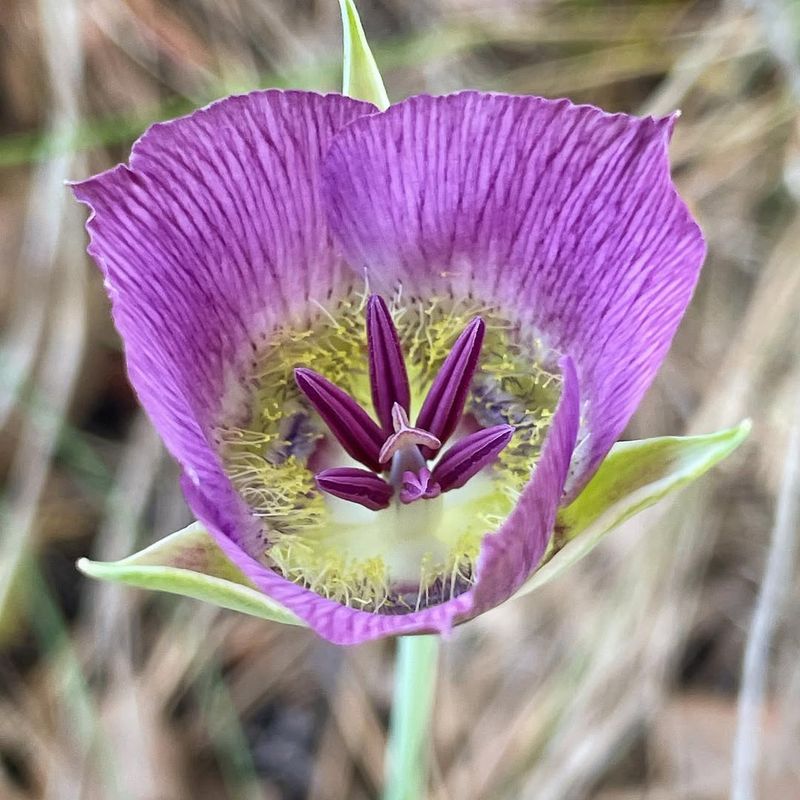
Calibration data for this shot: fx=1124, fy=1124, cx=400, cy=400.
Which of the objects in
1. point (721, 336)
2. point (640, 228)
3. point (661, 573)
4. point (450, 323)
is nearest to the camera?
point (640, 228)

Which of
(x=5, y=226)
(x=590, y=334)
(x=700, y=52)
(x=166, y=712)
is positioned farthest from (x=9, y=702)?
(x=700, y=52)

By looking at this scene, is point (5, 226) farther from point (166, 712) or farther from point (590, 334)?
point (590, 334)

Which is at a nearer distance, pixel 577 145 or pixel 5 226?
pixel 577 145

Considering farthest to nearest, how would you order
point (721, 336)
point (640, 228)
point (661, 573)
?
point (721, 336) < point (661, 573) < point (640, 228)

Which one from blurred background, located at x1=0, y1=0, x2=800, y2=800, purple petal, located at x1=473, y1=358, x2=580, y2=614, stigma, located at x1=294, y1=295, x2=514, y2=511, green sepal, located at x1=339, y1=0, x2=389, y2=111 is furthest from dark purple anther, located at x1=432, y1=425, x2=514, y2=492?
blurred background, located at x1=0, y1=0, x2=800, y2=800

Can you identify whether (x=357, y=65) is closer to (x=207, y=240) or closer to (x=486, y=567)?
Answer: (x=207, y=240)

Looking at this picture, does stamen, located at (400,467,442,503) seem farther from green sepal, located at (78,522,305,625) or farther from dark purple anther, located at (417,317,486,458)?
green sepal, located at (78,522,305,625)

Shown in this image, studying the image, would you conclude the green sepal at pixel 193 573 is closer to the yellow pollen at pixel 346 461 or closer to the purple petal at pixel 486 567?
the purple petal at pixel 486 567

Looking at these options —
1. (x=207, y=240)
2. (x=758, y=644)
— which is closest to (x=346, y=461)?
(x=207, y=240)

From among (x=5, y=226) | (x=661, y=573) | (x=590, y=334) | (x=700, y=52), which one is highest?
(x=700, y=52)
